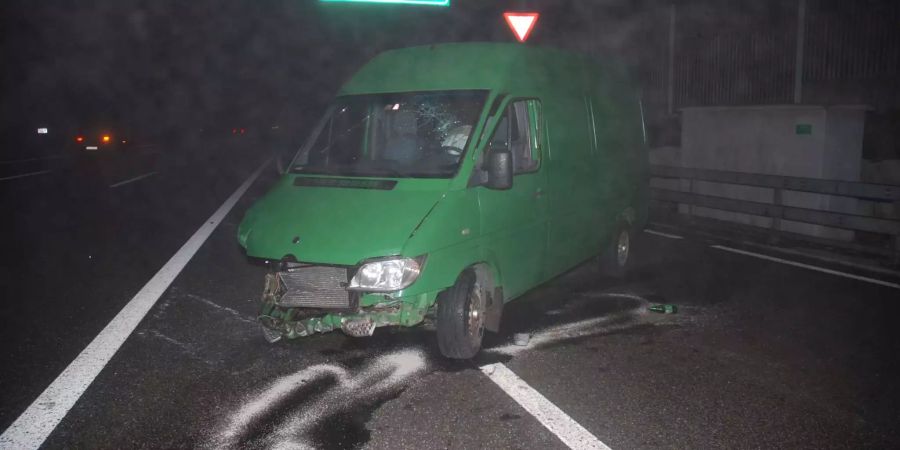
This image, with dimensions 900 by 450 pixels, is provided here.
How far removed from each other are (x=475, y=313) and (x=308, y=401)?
4.68ft

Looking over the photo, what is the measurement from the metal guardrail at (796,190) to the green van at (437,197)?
3874 mm

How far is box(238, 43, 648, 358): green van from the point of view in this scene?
16.3 feet

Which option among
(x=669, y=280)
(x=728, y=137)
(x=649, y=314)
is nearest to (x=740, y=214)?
(x=728, y=137)

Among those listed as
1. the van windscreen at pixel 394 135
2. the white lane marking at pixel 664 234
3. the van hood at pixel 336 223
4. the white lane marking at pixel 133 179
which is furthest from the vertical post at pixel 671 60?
the white lane marking at pixel 133 179

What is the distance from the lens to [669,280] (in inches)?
311

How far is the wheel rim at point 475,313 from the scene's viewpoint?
5406 millimetres

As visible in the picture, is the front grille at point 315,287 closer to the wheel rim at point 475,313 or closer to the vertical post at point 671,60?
the wheel rim at point 475,313

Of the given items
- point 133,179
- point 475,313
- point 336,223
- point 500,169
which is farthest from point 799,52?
point 133,179

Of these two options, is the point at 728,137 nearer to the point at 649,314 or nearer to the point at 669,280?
the point at 669,280

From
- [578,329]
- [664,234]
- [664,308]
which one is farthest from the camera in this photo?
[664,234]

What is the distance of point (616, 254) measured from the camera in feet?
26.6

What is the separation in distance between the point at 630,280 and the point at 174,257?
5.46m

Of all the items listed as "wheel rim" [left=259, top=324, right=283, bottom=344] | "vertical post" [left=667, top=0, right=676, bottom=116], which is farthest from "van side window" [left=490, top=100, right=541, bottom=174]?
"vertical post" [left=667, top=0, right=676, bottom=116]

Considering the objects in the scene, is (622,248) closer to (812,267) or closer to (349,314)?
(812,267)
